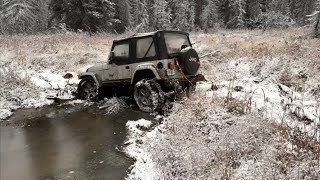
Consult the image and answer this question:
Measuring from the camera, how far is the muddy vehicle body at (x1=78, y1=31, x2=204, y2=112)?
8445 millimetres

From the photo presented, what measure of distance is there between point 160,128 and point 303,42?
9.70 meters

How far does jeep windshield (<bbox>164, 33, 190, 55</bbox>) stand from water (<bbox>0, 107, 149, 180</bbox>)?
1836mm

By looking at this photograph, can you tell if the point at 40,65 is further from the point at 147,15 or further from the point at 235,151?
the point at 147,15

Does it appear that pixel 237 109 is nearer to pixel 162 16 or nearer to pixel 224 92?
pixel 224 92

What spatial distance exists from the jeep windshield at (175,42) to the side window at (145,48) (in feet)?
1.28

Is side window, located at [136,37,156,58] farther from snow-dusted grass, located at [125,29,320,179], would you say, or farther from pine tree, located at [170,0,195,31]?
pine tree, located at [170,0,195,31]

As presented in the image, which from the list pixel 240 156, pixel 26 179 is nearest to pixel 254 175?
pixel 240 156

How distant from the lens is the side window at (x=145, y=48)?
8680 mm

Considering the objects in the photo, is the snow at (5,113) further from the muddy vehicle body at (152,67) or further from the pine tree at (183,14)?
the pine tree at (183,14)

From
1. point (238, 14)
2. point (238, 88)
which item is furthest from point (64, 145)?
point (238, 14)

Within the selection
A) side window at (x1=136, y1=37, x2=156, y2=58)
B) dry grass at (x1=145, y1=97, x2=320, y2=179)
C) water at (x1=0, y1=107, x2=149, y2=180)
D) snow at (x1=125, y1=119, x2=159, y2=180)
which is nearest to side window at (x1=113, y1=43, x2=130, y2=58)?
side window at (x1=136, y1=37, x2=156, y2=58)

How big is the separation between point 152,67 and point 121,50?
52.5 inches

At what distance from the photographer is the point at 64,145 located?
21.4 feet

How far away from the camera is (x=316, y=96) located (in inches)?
325
